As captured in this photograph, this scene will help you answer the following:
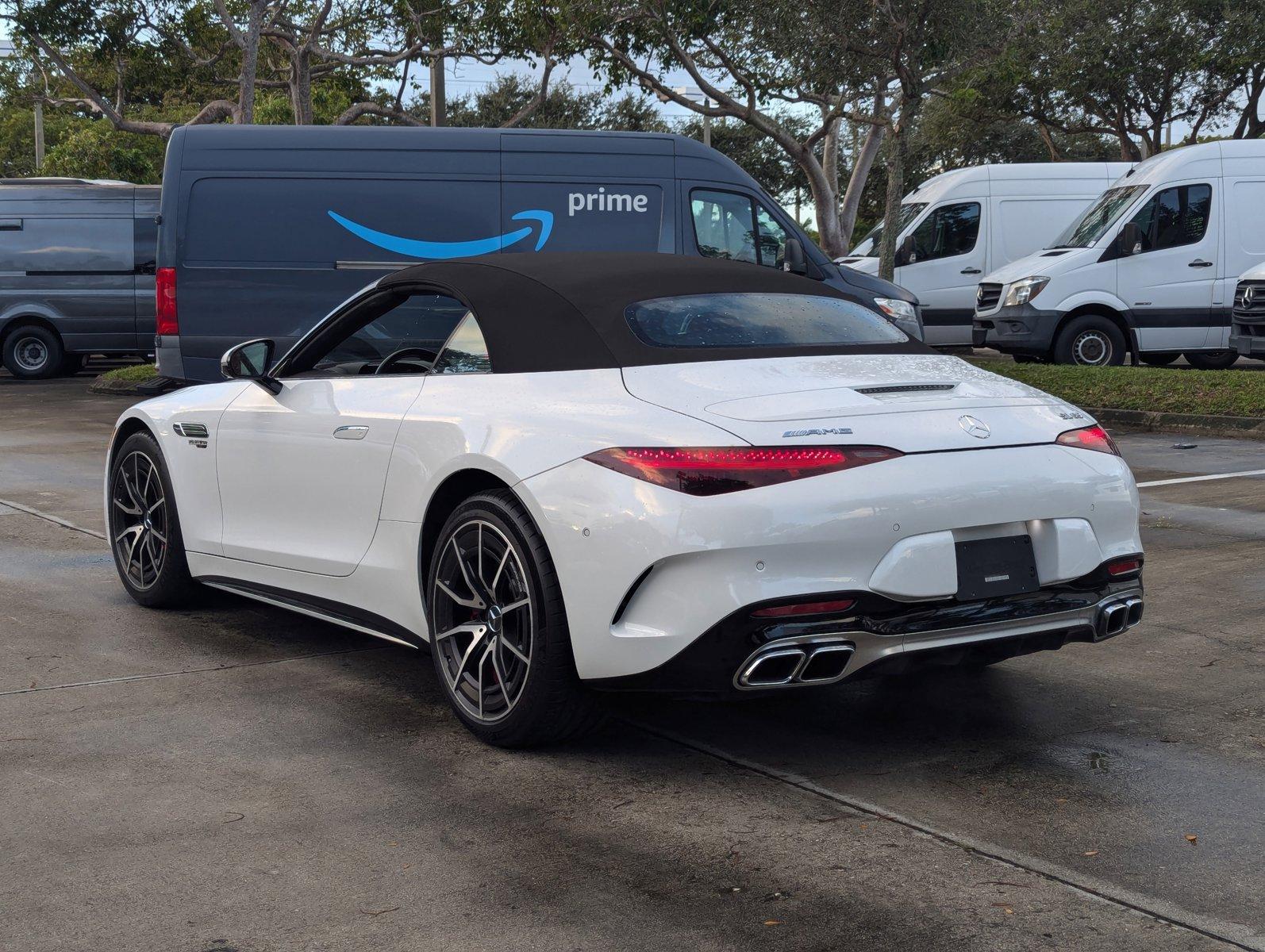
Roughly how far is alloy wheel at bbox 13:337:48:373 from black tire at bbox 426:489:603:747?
1935 cm

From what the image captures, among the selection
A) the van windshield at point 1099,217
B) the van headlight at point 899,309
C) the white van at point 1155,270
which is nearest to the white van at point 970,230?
the van windshield at point 1099,217

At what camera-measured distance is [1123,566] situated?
430cm

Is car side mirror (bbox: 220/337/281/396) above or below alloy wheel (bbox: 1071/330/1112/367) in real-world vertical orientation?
above

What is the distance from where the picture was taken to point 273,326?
12.8 metres

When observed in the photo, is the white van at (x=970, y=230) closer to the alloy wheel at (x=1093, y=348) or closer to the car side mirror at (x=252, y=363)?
the alloy wheel at (x=1093, y=348)

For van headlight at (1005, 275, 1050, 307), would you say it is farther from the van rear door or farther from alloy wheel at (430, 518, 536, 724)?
alloy wheel at (430, 518, 536, 724)

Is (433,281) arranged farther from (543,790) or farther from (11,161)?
(11,161)

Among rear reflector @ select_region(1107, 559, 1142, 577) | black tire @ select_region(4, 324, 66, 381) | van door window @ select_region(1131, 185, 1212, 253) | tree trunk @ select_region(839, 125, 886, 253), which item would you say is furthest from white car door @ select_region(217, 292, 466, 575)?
tree trunk @ select_region(839, 125, 886, 253)

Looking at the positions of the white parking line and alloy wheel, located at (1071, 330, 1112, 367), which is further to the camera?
alloy wheel, located at (1071, 330, 1112, 367)

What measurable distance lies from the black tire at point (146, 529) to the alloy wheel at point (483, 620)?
1.92 m

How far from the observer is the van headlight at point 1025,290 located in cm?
1705

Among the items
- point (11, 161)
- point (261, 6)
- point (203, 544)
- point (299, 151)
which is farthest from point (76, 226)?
point (11, 161)

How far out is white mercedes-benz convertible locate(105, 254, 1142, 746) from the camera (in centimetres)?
382

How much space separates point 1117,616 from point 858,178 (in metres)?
24.9
